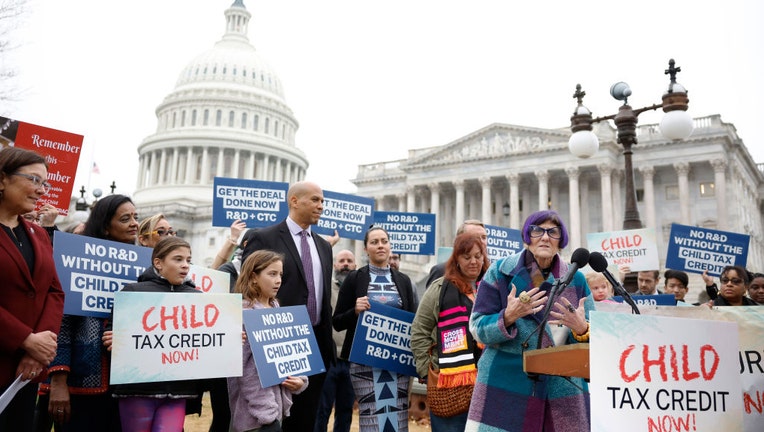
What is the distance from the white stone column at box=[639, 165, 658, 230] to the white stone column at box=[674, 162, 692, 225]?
6.15 ft

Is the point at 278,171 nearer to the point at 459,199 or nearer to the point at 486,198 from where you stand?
the point at 459,199

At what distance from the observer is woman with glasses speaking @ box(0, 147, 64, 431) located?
12.7 ft

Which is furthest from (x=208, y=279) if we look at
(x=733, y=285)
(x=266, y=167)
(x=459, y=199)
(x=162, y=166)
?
(x=162, y=166)

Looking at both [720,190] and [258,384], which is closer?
[258,384]

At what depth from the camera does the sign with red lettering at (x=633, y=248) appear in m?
10.5

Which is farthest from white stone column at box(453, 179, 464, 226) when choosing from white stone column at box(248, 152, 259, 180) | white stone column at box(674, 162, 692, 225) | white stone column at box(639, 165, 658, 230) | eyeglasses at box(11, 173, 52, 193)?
eyeglasses at box(11, 173, 52, 193)

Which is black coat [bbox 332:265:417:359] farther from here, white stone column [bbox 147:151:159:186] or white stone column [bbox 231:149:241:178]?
white stone column [bbox 147:151:159:186]

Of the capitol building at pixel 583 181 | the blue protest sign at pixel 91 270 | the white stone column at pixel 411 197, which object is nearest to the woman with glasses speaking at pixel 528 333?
the blue protest sign at pixel 91 270

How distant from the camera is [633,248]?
10617mm

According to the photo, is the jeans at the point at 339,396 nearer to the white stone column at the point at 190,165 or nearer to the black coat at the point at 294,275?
the black coat at the point at 294,275

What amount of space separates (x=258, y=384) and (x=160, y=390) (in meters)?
0.78

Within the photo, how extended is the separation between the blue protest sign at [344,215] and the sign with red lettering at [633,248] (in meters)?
3.97

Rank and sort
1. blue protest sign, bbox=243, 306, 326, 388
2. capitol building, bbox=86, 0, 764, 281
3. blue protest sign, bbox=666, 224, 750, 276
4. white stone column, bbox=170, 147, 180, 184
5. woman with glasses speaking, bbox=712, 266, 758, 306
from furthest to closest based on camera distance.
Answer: white stone column, bbox=170, 147, 180, 184 → capitol building, bbox=86, 0, 764, 281 → blue protest sign, bbox=666, 224, 750, 276 → woman with glasses speaking, bbox=712, 266, 758, 306 → blue protest sign, bbox=243, 306, 326, 388

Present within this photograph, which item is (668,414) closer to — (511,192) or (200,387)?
(200,387)
